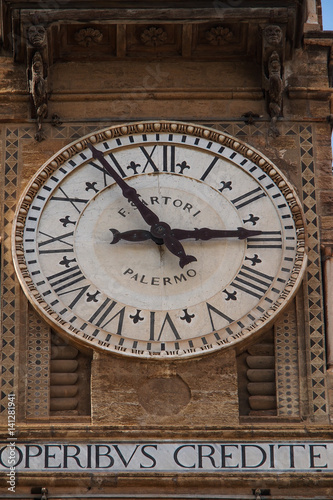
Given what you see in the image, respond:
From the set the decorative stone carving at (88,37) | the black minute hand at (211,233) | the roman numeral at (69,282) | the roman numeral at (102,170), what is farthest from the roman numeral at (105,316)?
the decorative stone carving at (88,37)

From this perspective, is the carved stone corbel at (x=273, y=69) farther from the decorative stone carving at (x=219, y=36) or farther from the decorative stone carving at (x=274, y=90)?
the decorative stone carving at (x=219, y=36)

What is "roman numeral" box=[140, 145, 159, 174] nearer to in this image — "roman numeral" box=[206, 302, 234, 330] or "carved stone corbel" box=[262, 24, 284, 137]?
"carved stone corbel" box=[262, 24, 284, 137]

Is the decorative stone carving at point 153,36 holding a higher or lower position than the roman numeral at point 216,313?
higher

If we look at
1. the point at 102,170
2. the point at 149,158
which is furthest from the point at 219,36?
the point at 102,170

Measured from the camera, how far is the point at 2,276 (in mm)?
16875

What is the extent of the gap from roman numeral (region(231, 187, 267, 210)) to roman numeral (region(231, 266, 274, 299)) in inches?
24.8

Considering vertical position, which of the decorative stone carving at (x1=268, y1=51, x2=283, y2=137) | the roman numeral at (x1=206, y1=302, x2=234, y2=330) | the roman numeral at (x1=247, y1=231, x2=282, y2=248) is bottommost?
the roman numeral at (x1=206, y1=302, x2=234, y2=330)

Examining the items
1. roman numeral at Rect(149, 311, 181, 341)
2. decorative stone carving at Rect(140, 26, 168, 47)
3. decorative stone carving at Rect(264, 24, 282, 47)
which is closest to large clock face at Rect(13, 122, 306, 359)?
roman numeral at Rect(149, 311, 181, 341)

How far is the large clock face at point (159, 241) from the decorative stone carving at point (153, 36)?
0.84 meters

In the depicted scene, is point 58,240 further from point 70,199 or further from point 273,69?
point 273,69

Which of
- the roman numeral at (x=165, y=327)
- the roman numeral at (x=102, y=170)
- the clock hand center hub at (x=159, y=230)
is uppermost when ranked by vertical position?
the roman numeral at (x=102, y=170)

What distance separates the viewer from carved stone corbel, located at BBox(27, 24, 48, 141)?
684 inches

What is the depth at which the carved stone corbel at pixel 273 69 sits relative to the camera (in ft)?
57.2

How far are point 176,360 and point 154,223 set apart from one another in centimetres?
132
